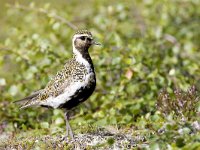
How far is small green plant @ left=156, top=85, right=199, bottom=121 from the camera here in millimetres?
7950

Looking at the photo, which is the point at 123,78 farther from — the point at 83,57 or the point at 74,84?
the point at 74,84

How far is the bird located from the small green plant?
1119 mm

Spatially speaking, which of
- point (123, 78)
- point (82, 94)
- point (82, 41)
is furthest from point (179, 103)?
point (123, 78)

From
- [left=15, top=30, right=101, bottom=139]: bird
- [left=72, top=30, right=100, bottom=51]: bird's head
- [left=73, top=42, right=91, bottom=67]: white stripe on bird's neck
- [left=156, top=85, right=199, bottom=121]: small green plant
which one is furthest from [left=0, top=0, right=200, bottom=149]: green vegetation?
[left=72, top=30, right=100, bottom=51]: bird's head

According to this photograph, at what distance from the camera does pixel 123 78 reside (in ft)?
33.0

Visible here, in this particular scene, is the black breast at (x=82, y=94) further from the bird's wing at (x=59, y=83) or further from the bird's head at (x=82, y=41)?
the bird's head at (x=82, y=41)

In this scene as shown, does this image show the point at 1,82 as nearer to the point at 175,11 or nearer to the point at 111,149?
the point at 111,149

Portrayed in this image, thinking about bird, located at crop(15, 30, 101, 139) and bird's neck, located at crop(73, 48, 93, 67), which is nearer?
bird, located at crop(15, 30, 101, 139)

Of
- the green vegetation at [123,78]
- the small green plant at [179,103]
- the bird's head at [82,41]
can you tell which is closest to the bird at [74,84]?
the bird's head at [82,41]

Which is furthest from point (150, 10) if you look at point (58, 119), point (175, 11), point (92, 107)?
point (58, 119)

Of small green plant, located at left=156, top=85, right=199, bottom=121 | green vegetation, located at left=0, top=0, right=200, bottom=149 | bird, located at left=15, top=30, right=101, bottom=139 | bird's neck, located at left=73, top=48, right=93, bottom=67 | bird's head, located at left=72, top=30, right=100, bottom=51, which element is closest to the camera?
green vegetation, located at left=0, top=0, right=200, bottom=149

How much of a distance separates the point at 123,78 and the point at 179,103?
1.90 metres

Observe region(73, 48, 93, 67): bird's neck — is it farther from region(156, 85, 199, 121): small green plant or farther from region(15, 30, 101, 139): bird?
region(156, 85, 199, 121): small green plant

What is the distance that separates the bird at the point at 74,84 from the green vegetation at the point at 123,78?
40 cm
